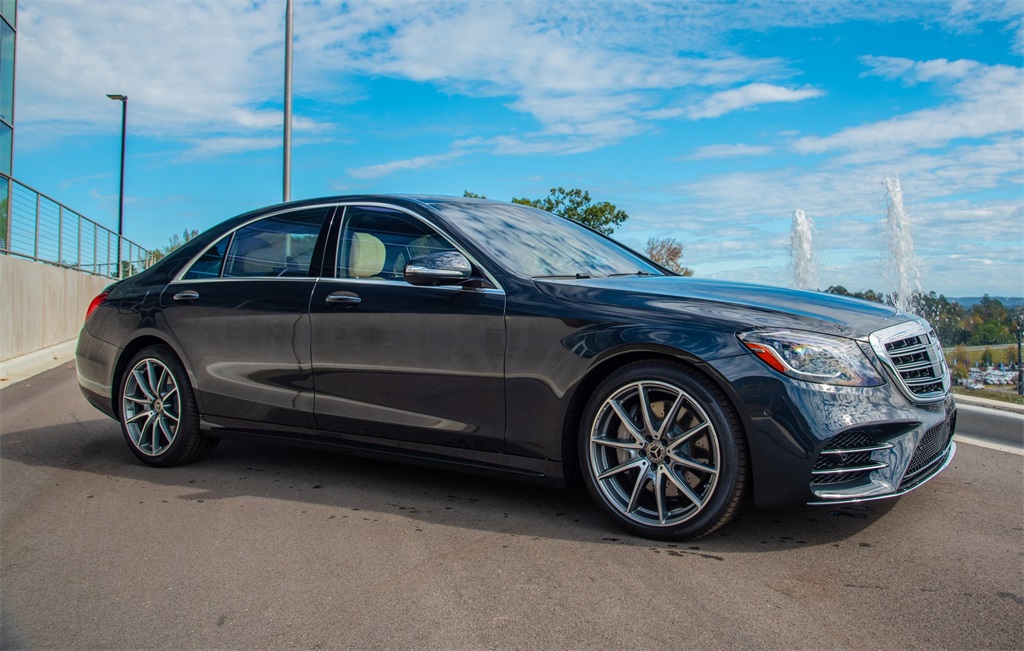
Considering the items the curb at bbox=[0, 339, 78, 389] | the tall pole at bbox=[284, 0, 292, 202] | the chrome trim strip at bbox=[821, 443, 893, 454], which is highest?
the tall pole at bbox=[284, 0, 292, 202]

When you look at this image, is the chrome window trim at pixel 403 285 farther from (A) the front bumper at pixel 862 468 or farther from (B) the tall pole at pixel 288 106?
(B) the tall pole at pixel 288 106

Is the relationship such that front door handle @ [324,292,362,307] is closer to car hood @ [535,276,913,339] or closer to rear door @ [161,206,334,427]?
rear door @ [161,206,334,427]

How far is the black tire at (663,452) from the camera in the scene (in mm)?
3727

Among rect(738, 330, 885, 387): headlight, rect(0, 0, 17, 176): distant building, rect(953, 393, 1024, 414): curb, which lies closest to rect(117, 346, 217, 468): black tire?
rect(738, 330, 885, 387): headlight

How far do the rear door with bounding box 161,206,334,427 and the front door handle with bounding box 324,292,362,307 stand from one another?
0.18 m

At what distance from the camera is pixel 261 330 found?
518 cm

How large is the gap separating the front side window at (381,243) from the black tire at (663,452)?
1271 mm

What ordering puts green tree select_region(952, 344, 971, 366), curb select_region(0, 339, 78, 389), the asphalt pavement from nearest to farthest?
the asphalt pavement, curb select_region(0, 339, 78, 389), green tree select_region(952, 344, 971, 366)

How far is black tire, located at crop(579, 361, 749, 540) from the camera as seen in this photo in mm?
3727

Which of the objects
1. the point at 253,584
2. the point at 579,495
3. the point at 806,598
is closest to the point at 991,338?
the point at 579,495

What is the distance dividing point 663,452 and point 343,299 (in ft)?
6.37

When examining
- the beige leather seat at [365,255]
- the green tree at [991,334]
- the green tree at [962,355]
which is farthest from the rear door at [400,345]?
the green tree at [991,334]

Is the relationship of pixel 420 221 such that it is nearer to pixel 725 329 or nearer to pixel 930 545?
pixel 725 329

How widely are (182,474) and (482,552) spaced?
251cm
